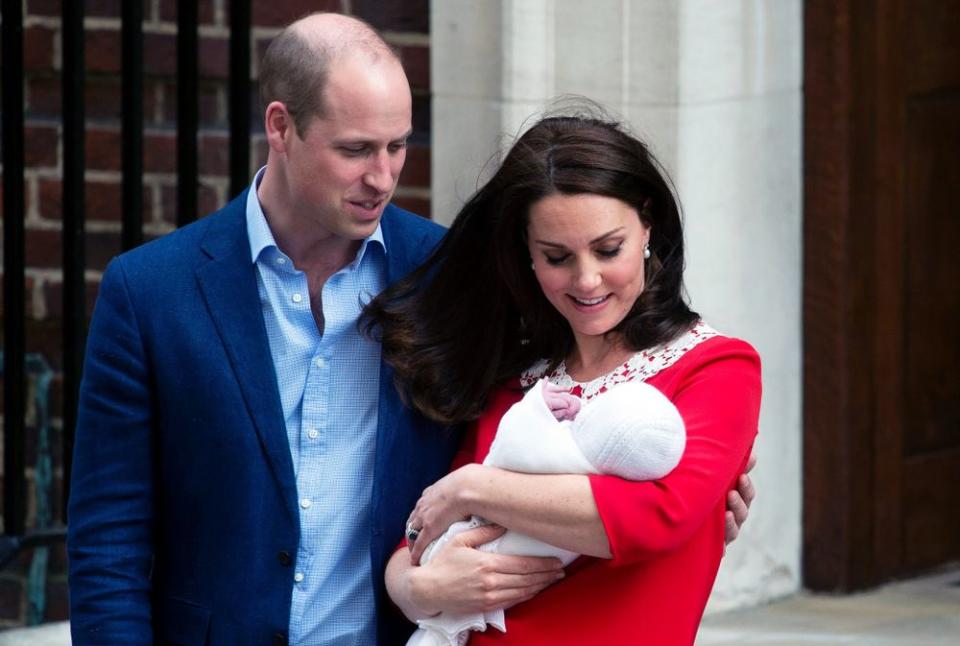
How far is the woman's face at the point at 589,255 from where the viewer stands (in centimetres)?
254

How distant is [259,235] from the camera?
2746 millimetres

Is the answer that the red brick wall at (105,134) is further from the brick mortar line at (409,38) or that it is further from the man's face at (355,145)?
the man's face at (355,145)

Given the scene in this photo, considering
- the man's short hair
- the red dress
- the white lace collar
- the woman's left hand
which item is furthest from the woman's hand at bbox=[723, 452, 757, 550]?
the man's short hair

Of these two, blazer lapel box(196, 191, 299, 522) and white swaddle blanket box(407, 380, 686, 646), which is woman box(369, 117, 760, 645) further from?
blazer lapel box(196, 191, 299, 522)

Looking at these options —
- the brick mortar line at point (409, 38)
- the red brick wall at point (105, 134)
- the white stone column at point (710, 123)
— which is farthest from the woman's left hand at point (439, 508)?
the brick mortar line at point (409, 38)

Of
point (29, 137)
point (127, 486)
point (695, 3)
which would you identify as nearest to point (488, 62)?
point (695, 3)

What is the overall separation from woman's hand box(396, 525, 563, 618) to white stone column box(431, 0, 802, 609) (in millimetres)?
1596

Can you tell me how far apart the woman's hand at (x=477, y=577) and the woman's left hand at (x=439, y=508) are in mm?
36

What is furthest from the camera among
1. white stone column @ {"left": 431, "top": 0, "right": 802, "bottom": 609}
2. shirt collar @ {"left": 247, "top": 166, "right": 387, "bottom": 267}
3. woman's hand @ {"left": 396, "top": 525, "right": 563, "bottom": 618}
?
white stone column @ {"left": 431, "top": 0, "right": 802, "bottom": 609}

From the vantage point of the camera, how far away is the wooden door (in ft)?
14.6

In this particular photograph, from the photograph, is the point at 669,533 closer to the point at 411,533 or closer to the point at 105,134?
the point at 411,533

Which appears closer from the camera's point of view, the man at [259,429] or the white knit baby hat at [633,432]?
the white knit baby hat at [633,432]

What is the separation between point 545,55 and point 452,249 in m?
1.40

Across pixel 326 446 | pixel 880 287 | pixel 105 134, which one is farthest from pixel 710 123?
pixel 326 446
